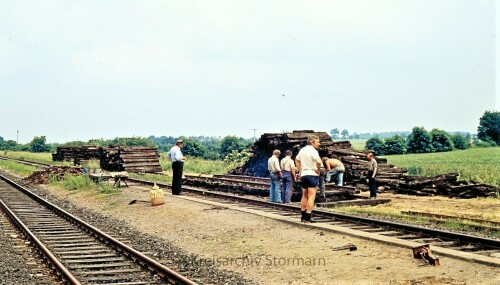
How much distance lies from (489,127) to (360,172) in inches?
3468

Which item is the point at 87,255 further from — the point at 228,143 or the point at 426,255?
the point at 228,143

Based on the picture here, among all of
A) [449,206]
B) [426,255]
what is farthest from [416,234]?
[449,206]

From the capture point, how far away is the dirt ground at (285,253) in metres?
7.92

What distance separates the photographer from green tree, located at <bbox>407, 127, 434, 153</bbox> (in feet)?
287

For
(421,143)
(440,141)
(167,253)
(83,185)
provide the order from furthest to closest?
(440,141)
(421,143)
(83,185)
(167,253)

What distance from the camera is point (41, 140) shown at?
12519 centimetres

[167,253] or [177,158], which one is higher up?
[177,158]

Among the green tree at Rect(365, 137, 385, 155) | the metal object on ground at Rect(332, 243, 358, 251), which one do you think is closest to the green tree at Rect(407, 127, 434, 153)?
the green tree at Rect(365, 137, 385, 155)

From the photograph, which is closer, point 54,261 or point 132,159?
point 54,261

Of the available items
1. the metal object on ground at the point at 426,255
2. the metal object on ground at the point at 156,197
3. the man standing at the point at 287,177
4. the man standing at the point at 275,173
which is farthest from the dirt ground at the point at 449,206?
the metal object on ground at the point at 156,197

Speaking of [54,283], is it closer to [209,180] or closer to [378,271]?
[378,271]

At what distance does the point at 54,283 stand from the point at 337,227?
5.85 m

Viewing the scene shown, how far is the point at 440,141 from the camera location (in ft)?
291

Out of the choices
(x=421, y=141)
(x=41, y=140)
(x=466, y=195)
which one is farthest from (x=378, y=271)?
(x=41, y=140)
